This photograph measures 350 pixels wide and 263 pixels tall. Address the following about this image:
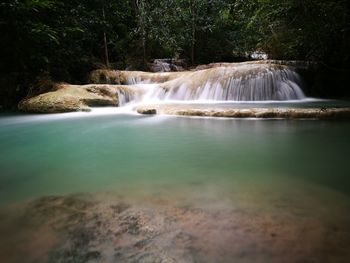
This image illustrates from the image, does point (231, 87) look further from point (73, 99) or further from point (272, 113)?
point (73, 99)

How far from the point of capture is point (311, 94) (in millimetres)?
10219

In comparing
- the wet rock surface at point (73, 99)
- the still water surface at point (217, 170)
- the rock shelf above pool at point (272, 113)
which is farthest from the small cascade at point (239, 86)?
the still water surface at point (217, 170)

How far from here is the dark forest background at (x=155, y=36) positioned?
20.8 feet

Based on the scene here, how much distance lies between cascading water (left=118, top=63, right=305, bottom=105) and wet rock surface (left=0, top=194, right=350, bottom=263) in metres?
7.37

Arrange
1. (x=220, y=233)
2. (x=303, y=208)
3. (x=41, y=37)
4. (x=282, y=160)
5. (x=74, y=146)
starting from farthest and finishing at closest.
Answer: (x=41, y=37) → (x=74, y=146) → (x=282, y=160) → (x=303, y=208) → (x=220, y=233)

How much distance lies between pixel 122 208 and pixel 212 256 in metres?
0.81

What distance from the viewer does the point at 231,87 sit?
369 inches

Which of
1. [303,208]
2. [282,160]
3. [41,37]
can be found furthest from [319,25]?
[41,37]

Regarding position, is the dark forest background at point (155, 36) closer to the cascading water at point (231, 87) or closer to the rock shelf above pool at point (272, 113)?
the cascading water at point (231, 87)

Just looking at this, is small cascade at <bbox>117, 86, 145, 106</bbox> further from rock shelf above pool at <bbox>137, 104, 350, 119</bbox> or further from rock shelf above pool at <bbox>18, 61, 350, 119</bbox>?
rock shelf above pool at <bbox>137, 104, 350, 119</bbox>

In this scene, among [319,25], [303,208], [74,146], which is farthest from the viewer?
[319,25]

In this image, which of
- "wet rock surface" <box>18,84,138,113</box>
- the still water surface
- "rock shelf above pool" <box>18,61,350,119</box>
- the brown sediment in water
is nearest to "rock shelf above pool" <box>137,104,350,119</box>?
the still water surface

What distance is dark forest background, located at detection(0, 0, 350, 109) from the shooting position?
635 cm

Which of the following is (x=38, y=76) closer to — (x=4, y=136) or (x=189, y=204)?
(x=4, y=136)
